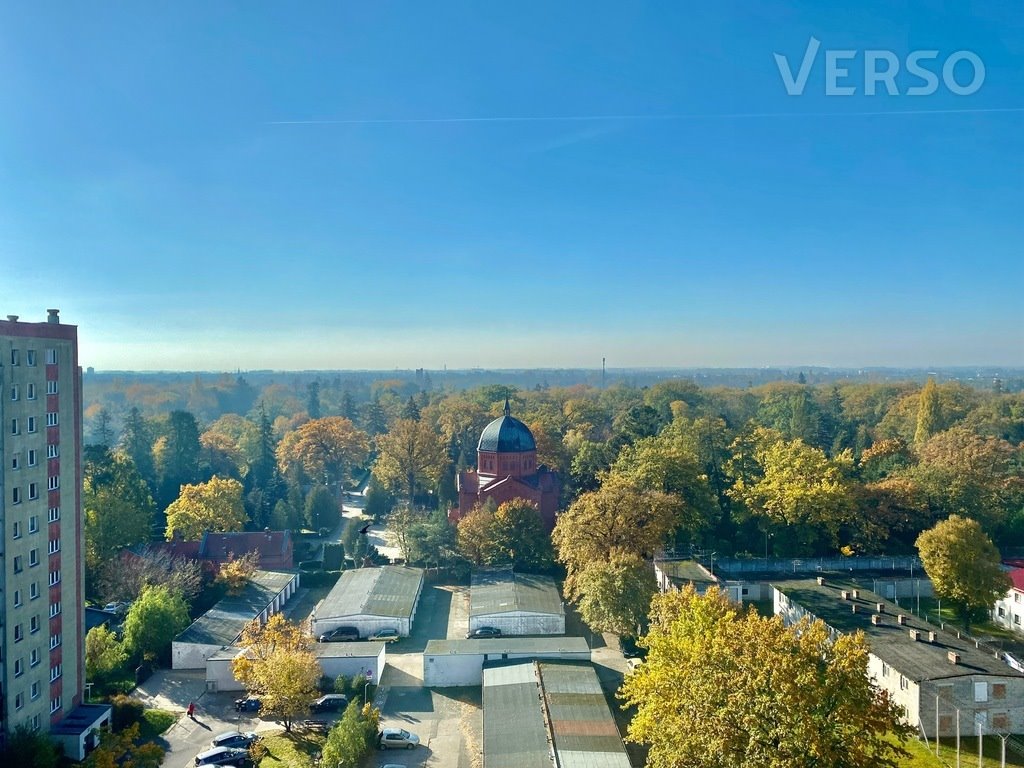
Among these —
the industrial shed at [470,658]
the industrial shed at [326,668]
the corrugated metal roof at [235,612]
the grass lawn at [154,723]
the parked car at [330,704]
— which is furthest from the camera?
the corrugated metal roof at [235,612]

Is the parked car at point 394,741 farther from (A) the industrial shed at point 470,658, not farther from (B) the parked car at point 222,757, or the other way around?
(A) the industrial shed at point 470,658

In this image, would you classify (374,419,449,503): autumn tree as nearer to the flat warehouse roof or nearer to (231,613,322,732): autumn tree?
(231,613,322,732): autumn tree

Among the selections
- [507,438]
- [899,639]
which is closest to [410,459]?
[507,438]

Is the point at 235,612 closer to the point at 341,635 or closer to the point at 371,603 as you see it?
the point at 341,635

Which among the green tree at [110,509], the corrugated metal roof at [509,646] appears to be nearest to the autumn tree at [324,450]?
the green tree at [110,509]

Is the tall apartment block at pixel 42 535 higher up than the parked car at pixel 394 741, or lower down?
higher up

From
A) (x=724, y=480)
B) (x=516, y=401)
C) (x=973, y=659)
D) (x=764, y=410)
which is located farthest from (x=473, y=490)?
(x=764, y=410)

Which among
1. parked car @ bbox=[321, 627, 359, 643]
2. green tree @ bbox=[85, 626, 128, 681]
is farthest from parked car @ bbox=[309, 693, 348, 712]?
green tree @ bbox=[85, 626, 128, 681]
